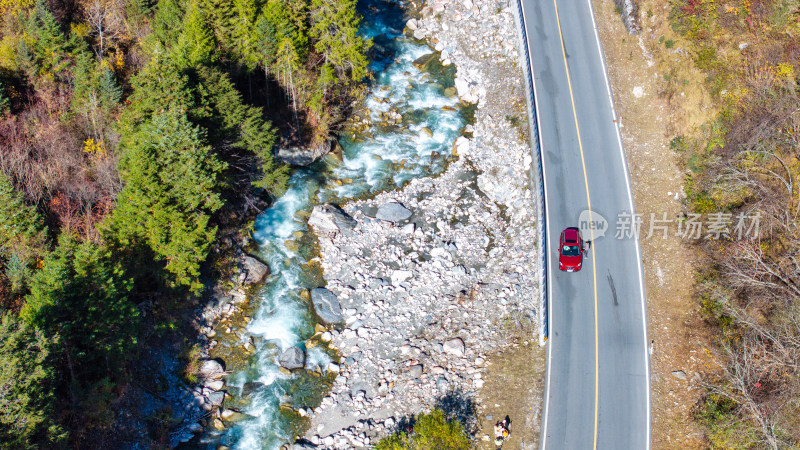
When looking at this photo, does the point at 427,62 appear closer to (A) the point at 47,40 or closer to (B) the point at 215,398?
(A) the point at 47,40

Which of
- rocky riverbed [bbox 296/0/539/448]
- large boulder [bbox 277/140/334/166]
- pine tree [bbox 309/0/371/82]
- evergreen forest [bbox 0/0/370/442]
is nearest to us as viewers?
evergreen forest [bbox 0/0/370/442]

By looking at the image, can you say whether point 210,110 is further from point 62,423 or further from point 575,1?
point 575,1

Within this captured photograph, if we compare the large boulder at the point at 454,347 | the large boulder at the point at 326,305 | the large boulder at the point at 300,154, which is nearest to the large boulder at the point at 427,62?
the large boulder at the point at 300,154

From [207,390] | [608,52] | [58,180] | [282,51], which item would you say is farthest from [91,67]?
[608,52]

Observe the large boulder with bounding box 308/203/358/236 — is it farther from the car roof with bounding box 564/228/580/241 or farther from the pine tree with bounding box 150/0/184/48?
the pine tree with bounding box 150/0/184/48

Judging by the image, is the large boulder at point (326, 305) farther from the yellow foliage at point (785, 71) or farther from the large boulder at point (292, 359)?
the yellow foliage at point (785, 71)

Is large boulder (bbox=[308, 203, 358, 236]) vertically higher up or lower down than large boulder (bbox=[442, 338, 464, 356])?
higher up

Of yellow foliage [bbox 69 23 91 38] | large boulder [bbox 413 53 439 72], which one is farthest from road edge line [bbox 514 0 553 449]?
yellow foliage [bbox 69 23 91 38]
